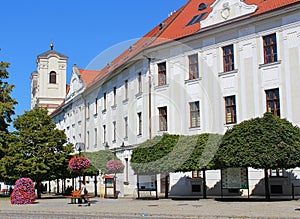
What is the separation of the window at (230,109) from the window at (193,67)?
10.8ft

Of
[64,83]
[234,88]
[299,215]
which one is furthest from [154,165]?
[64,83]

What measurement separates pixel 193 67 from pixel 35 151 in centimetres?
1375

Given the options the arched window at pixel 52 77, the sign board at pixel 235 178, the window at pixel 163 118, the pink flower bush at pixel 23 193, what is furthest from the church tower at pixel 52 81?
the sign board at pixel 235 178

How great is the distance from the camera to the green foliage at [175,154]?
A: 27.3 m

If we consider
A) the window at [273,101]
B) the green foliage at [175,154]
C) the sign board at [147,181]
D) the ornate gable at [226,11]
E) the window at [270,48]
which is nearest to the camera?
the green foliage at [175,154]

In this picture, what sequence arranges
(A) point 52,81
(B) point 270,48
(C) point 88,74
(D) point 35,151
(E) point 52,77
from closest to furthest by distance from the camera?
1. (B) point 270,48
2. (D) point 35,151
3. (C) point 88,74
4. (E) point 52,77
5. (A) point 52,81

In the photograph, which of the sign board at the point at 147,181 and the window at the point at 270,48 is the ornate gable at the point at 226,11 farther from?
the sign board at the point at 147,181

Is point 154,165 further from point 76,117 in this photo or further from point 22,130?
point 76,117

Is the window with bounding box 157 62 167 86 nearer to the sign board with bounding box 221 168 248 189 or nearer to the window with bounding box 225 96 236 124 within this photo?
the window with bounding box 225 96 236 124

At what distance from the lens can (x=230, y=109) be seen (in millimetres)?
32031

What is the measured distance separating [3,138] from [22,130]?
14.6ft

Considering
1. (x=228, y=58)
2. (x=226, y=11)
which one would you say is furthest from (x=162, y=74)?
(x=226, y=11)

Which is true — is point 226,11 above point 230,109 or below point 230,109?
above

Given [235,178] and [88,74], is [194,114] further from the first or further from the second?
[88,74]
